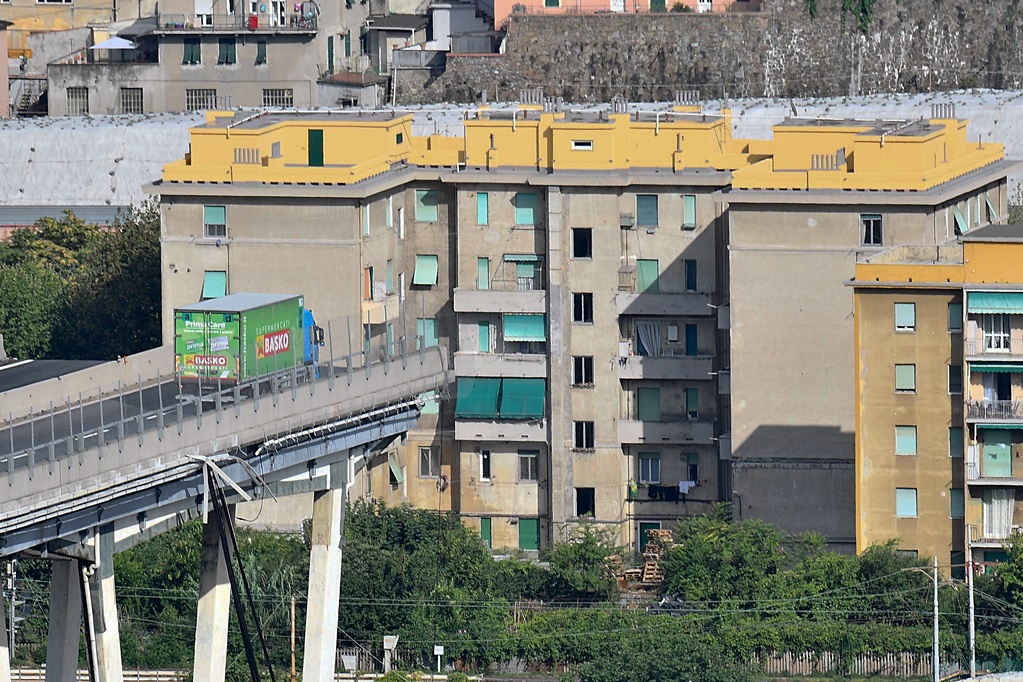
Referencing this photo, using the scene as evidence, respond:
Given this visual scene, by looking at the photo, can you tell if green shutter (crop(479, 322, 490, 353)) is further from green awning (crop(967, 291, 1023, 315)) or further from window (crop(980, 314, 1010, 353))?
window (crop(980, 314, 1010, 353))

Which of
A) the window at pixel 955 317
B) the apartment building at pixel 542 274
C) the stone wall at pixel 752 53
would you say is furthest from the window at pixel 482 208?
the stone wall at pixel 752 53

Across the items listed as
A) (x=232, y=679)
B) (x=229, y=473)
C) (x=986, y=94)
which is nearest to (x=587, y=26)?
(x=986, y=94)

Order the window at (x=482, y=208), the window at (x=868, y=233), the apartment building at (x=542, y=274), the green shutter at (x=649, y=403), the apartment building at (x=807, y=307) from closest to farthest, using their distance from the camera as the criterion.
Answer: the apartment building at (x=807, y=307) < the window at (x=868, y=233) < the apartment building at (x=542, y=274) < the green shutter at (x=649, y=403) < the window at (x=482, y=208)

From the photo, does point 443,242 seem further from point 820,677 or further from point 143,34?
point 143,34

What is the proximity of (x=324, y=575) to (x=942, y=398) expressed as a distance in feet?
82.9

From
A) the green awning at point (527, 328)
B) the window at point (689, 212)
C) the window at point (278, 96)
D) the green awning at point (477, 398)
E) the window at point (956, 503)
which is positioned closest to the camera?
the window at point (956, 503)

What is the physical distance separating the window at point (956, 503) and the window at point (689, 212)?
13671 mm

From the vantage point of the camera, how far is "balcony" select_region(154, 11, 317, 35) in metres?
136

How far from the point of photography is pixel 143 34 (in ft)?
454

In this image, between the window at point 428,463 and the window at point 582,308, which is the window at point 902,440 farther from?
the window at point 428,463

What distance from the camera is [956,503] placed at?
85.6 metres

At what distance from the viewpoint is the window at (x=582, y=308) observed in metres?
96.0

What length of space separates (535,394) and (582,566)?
27.0 ft

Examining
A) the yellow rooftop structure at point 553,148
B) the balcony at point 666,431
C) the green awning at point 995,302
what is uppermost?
the yellow rooftop structure at point 553,148
